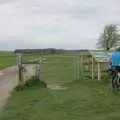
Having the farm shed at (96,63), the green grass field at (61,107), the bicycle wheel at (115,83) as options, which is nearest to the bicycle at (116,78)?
the bicycle wheel at (115,83)

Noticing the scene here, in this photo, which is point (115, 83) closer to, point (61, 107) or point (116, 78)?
point (116, 78)

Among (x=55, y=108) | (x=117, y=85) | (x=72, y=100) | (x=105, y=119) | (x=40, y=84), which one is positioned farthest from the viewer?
(x=40, y=84)

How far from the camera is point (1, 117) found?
12.0m

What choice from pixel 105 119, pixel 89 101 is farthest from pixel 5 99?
pixel 105 119

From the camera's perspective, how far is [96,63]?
1075 inches

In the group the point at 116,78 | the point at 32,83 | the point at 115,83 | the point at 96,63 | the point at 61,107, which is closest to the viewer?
the point at 61,107

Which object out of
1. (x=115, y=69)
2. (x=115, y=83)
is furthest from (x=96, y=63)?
(x=115, y=69)

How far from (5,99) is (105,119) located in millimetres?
6340

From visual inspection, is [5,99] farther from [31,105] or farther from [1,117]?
[1,117]

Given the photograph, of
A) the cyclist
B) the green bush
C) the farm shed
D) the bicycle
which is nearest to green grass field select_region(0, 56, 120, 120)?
the bicycle

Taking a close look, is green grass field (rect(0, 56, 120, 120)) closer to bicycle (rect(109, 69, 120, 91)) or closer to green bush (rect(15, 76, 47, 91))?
bicycle (rect(109, 69, 120, 91))

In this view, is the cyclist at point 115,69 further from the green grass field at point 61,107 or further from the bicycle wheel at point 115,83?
the green grass field at point 61,107

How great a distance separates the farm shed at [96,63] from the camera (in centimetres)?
2583

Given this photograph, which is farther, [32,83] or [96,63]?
[96,63]
